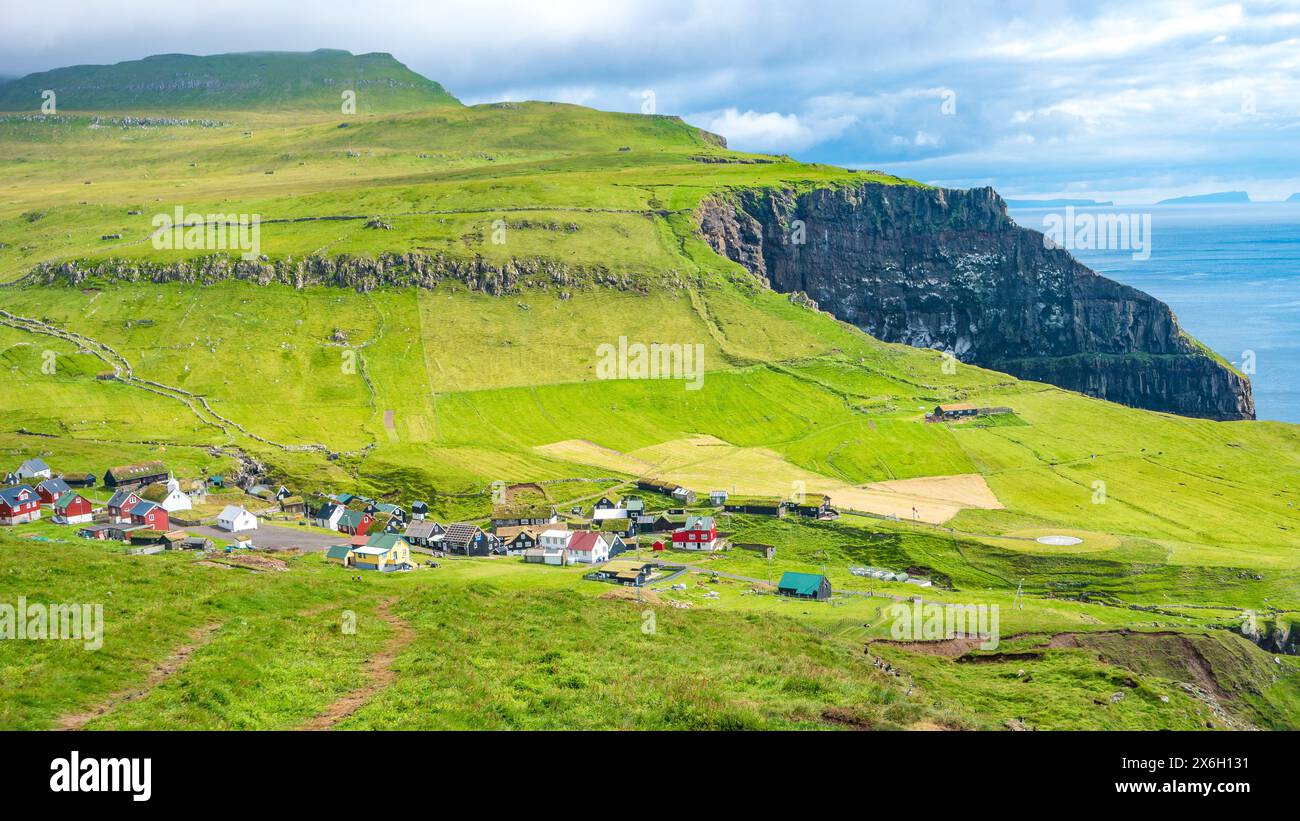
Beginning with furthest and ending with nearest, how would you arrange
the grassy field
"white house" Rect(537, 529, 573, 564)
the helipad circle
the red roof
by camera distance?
1. the helipad circle
2. "white house" Rect(537, 529, 573, 564)
3. the red roof
4. the grassy field

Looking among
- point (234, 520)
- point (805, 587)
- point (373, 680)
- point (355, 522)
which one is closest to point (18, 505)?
point (234, 520)

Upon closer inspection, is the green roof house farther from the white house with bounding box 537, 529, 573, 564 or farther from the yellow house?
the yellow house

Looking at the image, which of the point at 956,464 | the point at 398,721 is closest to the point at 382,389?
the point at 956,464

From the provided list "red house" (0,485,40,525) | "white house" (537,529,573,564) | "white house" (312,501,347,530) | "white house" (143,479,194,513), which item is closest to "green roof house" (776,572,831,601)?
"white house" (537,529,573,564)

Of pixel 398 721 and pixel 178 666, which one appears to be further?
pixel 178 666

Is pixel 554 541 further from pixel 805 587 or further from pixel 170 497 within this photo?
pixel 170 497
